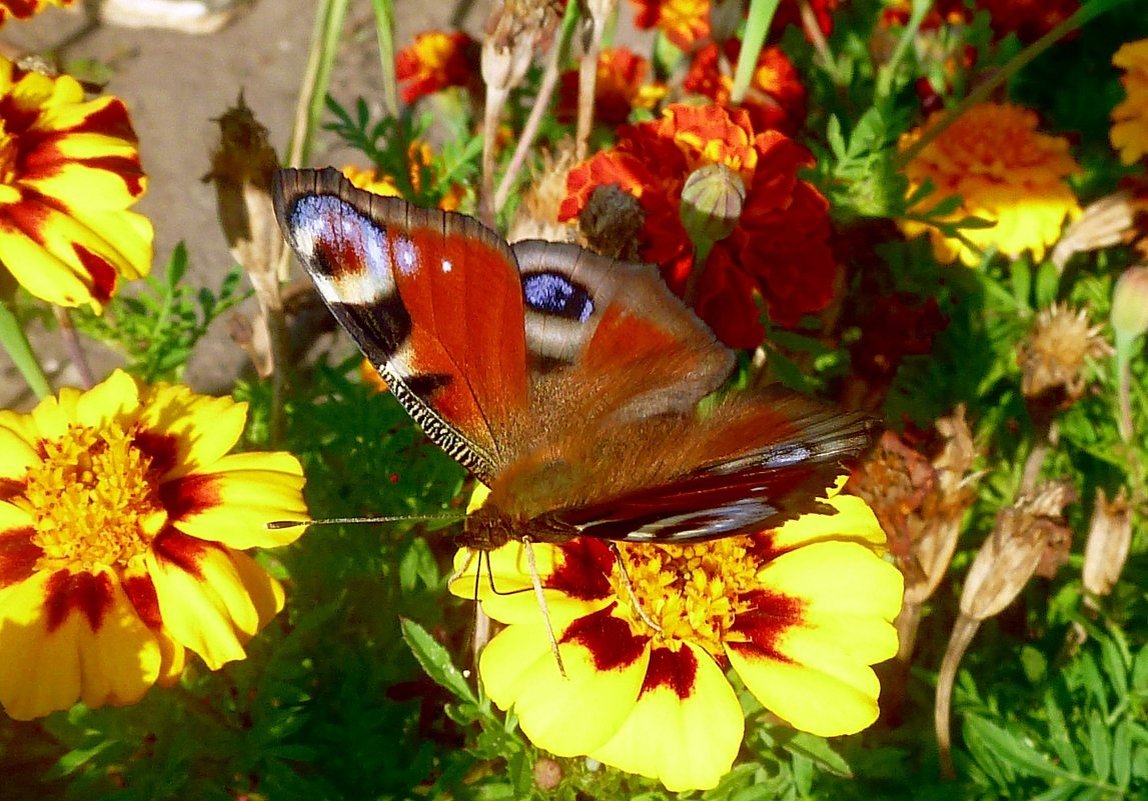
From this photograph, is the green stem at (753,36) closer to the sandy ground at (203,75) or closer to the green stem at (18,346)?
the green stem at (18,346)

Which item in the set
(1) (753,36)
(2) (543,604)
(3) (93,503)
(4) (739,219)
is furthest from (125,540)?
(1) (753,36)

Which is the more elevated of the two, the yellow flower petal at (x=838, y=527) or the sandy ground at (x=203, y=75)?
the yellow flower petal at (x=838, y=527)

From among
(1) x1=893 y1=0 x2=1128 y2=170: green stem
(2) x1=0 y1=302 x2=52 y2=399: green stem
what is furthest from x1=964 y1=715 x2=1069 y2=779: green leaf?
(2) x1=0 y1=302 x2=52 y2=399: green stem

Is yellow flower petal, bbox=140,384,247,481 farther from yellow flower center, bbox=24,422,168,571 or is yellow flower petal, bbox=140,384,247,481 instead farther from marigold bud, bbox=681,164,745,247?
marigold bud, bbox=681,164,745,247

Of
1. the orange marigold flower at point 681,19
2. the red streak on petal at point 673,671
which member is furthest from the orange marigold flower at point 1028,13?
the red streak on petal at point 673,671

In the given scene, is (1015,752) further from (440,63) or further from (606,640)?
(440,63)

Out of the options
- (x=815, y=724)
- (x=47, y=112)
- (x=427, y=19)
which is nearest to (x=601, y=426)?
(x=815, y=724)
